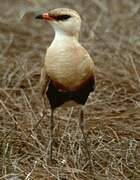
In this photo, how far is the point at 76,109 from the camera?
335cm

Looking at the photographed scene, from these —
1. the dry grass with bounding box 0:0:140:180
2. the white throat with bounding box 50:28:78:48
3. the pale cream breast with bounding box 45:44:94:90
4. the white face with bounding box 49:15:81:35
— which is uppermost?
the white face with bounding box 49:15:81:35

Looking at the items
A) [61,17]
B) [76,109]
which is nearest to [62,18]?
[61,17]

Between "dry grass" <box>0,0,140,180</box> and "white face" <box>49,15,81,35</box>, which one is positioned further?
"dry grass" <box>0,0,140,180</box>

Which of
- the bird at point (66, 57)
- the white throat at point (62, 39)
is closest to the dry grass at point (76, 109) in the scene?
the bird at point (66, 57)

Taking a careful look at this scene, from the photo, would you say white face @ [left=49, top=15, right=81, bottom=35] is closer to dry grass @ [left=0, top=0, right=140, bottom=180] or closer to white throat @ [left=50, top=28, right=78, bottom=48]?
white throat @ [left=50, top=28, right=78, bottom=48]

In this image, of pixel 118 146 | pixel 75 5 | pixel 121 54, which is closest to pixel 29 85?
pixel 121 54

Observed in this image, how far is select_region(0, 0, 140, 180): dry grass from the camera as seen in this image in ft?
8.59

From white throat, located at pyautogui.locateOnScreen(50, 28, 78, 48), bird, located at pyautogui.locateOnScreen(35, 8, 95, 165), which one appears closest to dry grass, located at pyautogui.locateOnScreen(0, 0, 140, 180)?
bird, located at pyautogui.locateOnScreen(35, 8, 95, 165)

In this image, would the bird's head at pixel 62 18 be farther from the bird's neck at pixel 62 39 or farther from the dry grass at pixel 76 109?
the dry grass at pixel 76 109

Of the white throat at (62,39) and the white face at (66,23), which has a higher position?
the white face at (66,23)

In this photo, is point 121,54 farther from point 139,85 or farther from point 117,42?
point 139,85

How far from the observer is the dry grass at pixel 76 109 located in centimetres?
262

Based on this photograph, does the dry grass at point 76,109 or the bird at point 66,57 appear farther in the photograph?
the dry grass at point 76,109

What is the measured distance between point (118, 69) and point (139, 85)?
13.4 inches
